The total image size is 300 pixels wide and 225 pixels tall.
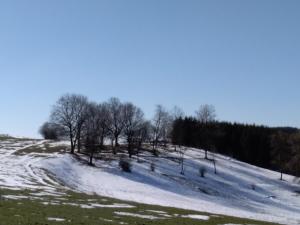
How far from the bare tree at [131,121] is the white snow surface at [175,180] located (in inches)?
350

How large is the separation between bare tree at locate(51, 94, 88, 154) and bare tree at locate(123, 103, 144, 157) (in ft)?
36.9

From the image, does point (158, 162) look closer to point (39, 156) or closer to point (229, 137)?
point (39, 156)

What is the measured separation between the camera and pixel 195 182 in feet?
288

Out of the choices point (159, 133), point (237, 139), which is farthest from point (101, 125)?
point (237, 139)

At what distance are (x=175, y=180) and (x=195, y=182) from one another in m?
4.32

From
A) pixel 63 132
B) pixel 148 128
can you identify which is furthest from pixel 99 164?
pixel 148 128

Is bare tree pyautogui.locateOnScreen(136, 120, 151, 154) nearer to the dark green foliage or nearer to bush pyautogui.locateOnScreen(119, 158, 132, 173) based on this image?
the dark green foliage

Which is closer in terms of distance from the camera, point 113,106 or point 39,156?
point 39,156

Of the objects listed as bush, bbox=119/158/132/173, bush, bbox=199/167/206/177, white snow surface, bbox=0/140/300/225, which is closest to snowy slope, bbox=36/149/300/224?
white snow surface, bbox=0/140/300/225

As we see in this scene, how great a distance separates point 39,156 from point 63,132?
18.2 m

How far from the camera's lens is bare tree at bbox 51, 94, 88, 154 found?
104 meters

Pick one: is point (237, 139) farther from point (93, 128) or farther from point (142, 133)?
point (93, 128)

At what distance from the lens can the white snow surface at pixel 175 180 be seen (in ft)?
213

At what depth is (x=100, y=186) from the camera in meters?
64.1
